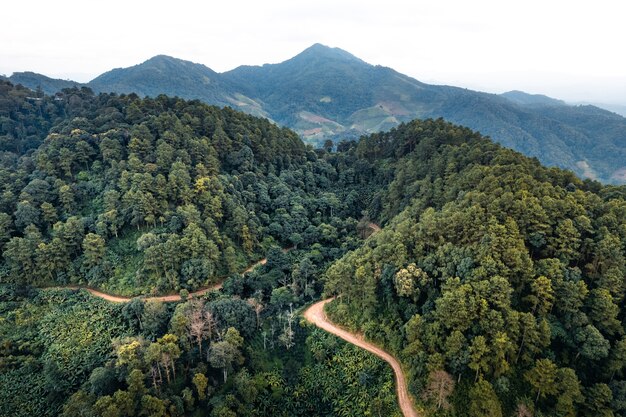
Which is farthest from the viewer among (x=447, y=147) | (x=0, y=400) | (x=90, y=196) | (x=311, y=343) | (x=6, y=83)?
(x=6, y=83)

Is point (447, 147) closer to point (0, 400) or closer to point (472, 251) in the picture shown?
point (472, 251)

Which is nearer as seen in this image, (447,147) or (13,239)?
(13,239)

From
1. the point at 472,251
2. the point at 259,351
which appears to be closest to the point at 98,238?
the point at 259,351

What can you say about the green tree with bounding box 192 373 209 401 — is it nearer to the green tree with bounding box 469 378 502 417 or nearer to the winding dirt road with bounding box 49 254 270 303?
the winding dirt road with bounding box 49 254 270 303

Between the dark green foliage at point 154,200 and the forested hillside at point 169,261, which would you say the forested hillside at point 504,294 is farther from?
the dark green foliage at point 154,200

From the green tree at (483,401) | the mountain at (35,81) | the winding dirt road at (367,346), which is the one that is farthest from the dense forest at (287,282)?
the mountain at (35,81)

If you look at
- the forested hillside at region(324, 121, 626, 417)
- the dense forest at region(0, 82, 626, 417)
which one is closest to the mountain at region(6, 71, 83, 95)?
the dense forest at region(0, 82, 626, 417)

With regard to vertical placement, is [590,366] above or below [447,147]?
below
